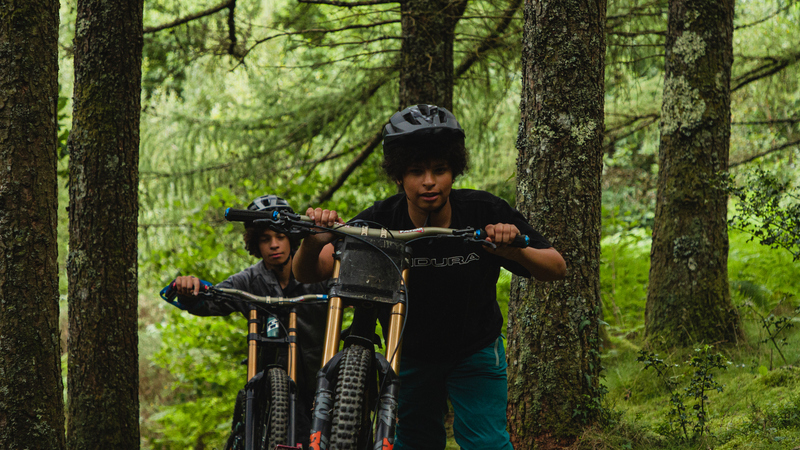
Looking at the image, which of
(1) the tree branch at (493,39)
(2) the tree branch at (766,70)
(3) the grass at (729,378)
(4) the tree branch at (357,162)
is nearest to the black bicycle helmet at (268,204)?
(3) the grass at (729,378)

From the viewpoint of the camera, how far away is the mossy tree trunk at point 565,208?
4062 mm

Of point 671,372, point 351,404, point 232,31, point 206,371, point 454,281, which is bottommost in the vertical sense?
point 206,371

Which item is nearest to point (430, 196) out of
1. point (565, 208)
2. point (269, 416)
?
point (565, 208)

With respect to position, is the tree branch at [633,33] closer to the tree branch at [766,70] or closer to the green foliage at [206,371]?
the tree branch at [766,70]

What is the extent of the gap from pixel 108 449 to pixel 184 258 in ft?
12.0

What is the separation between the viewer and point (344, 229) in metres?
2.84

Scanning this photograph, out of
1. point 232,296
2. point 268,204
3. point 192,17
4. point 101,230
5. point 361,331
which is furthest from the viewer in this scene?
point 192,17

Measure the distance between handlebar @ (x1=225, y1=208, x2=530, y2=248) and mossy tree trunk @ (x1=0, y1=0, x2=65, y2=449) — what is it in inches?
65.9

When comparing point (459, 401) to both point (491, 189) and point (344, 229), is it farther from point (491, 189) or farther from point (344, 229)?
point (491, 189)

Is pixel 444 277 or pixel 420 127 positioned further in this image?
pixel 444 277

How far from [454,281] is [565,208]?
1.24 metres

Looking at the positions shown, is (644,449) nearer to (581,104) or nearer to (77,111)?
(581,104)

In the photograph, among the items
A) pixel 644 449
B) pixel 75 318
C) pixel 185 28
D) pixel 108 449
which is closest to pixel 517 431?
pixel 644 449

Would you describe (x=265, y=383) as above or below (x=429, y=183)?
below
